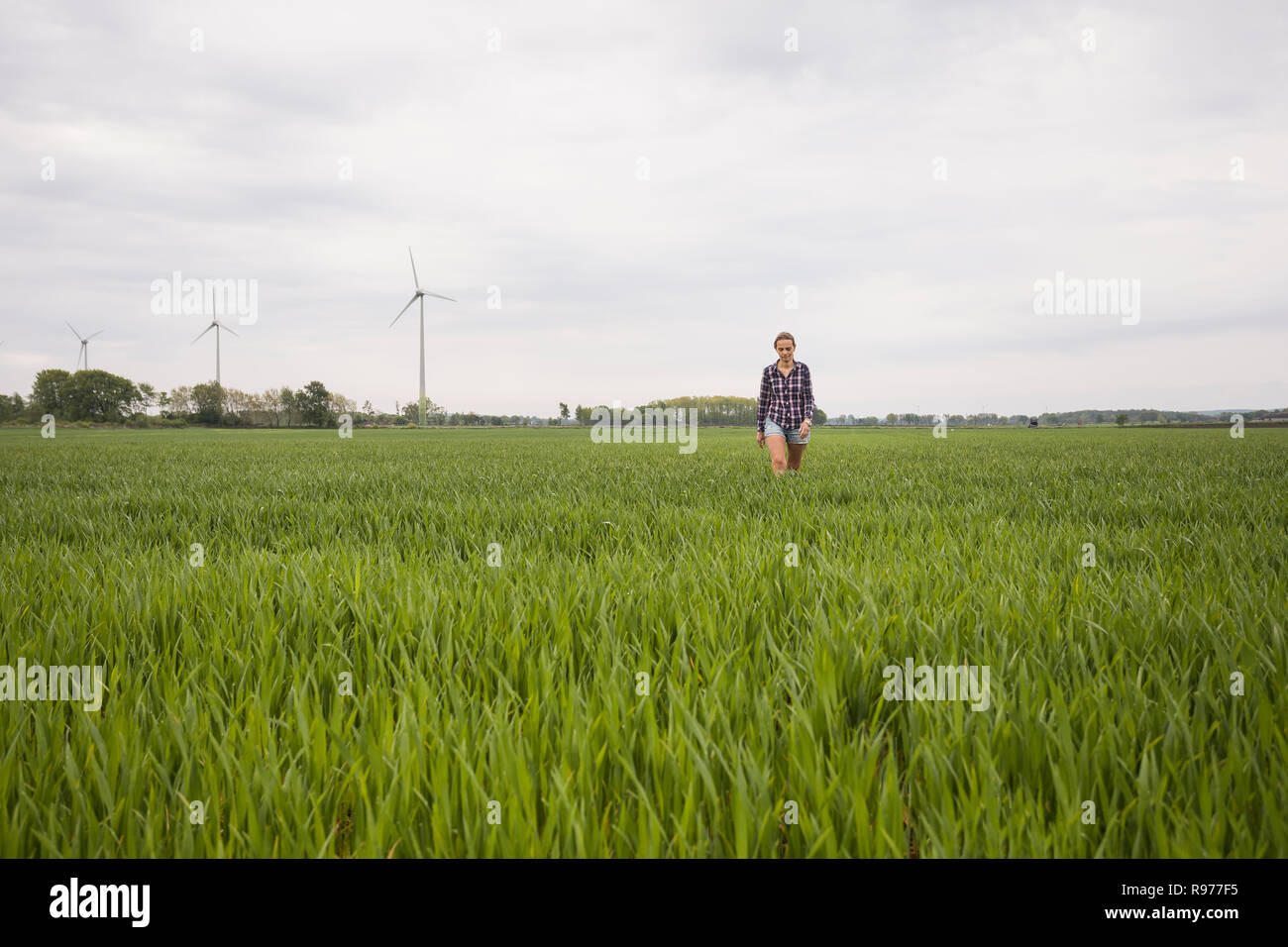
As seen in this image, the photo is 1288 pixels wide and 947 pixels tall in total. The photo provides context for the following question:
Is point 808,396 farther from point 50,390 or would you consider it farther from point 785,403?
point 50,390

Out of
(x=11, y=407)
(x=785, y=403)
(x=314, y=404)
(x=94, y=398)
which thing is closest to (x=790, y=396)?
(x=785, y=403)

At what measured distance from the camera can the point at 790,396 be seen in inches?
376

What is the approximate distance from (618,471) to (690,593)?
24.6ft

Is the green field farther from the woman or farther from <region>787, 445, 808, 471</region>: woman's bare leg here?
<region>787, 445, 808, 471</region>: woman's bare leg

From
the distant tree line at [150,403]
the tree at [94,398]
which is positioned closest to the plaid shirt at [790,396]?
the distant tree line at [150,403]

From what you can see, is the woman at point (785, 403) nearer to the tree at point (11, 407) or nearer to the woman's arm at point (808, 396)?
the woman's arm at point (808, 396)

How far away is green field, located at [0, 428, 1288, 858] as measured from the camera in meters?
1.29

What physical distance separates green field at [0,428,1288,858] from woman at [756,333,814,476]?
5.05m

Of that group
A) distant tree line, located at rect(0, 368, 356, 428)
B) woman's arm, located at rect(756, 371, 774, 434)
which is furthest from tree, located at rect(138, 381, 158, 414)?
woman's arm, located at rect(756, 371, 774, 434)

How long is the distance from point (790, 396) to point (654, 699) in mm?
8236
